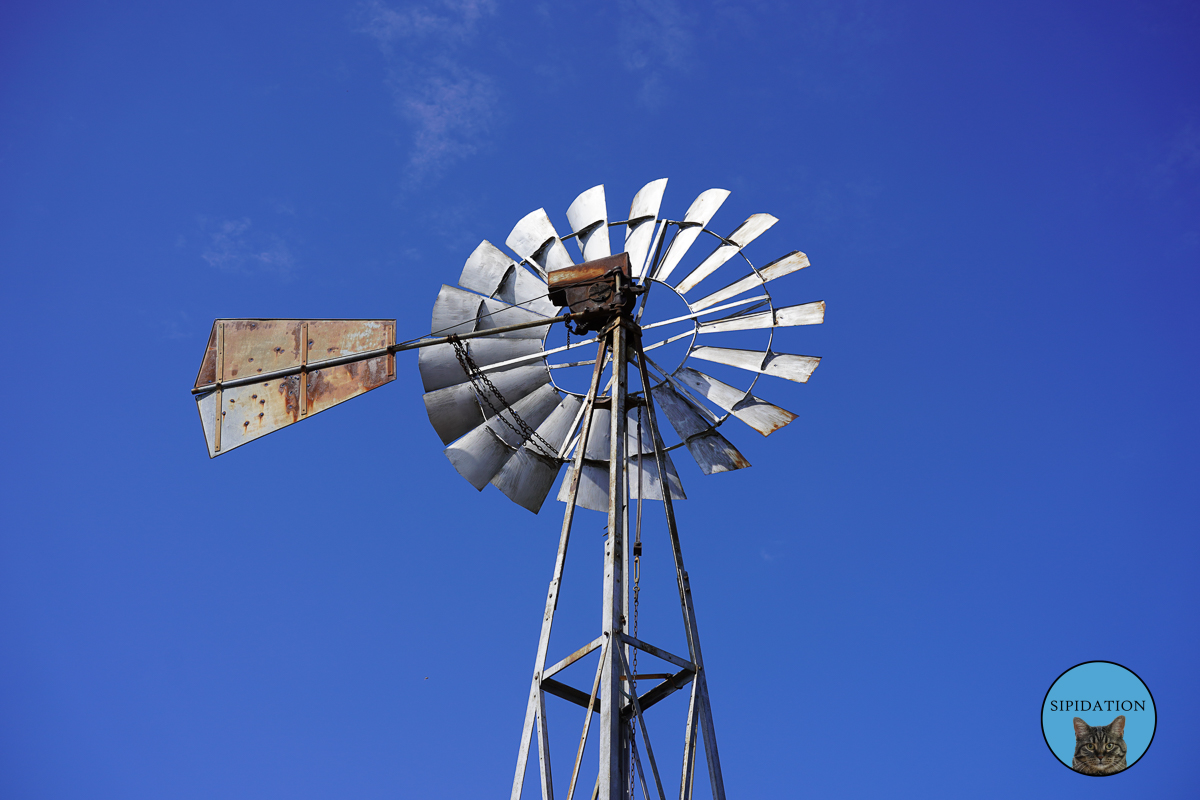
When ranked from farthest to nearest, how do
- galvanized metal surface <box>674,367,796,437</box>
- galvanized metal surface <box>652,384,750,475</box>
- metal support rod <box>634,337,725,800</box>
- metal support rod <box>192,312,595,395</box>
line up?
galvanized metal surface <box>652,384,750,475</box>
galvanized metal surface <box>674,367,796,437</box>
metal support rod <box>192,312,595,395</box>
metal support rod <box>634,337,725,800</box>

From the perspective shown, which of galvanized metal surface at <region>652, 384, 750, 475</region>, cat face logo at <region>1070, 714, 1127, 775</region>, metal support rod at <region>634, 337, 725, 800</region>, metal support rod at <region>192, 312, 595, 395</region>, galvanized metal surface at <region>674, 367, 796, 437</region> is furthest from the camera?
galvanized metal surface at <region>652, 384, 750, 475</region>

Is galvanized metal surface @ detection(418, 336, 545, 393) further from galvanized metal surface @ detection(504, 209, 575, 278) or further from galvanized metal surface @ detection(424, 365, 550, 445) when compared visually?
galvanized metal surface @ detection(504, 209, 575, 278)

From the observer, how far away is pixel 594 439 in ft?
34.2

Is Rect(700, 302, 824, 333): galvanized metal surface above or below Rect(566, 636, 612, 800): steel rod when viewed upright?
above

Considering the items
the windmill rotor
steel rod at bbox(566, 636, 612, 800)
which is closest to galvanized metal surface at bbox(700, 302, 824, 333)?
the windmill rotor

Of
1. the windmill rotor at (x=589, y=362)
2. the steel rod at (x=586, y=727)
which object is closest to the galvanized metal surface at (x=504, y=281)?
the windmill rotor at (x=589, y=362)

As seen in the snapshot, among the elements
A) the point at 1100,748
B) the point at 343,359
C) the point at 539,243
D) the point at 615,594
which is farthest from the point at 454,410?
the point at 1100,748

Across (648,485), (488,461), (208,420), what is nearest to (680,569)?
(648,485)

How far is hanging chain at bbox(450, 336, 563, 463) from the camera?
9711 mm

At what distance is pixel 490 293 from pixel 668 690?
15.0 feet

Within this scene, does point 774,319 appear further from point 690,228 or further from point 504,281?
point 504,281

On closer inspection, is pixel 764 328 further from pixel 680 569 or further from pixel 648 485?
pixel 680 569

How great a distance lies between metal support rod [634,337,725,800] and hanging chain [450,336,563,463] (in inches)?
59.9

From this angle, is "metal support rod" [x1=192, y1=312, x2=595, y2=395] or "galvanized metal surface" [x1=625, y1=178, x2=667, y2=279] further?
"galvanized metal surface" [x1=625, y1=178, x2=667, y2=279]
